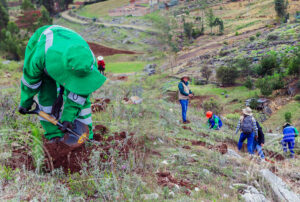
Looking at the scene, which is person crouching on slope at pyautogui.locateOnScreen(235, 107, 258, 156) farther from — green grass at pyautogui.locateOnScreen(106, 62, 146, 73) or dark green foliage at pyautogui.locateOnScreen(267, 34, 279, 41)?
green grass at pyautogui.locateOnScreen(106, 62, 146, 73)

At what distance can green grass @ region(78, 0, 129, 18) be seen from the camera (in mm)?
6656

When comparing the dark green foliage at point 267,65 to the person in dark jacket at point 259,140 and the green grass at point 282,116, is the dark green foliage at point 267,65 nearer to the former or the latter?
the green grass at point 282,116

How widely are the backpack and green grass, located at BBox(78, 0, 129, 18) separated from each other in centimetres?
378

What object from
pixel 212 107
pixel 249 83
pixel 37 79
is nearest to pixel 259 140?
pixel 37 79

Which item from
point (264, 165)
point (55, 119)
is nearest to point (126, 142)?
point (55, 119)

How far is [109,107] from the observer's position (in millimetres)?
6098

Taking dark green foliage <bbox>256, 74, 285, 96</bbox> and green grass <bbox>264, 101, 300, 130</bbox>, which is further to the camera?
dark green foliage <bbox>256, 74, 285, 96</bbox>

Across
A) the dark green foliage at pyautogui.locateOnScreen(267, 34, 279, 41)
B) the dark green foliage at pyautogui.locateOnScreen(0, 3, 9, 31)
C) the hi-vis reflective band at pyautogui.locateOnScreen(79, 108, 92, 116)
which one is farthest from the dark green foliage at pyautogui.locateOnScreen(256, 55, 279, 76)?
the dark green foliage at pyautogui.locateOnScreen(0, 3, 9, 31)

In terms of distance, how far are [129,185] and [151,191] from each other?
270 mm

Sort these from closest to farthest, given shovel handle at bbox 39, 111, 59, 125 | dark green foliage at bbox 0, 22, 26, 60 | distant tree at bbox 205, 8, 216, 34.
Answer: shovel handle at bbox 39, 111, 59, 125 → distant tree at bbox 205, 8, 216, 34 → dark green foliage at bbox 0, 22, 26, 60

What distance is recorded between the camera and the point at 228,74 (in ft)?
52.9

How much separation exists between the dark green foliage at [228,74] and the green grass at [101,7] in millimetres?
8219

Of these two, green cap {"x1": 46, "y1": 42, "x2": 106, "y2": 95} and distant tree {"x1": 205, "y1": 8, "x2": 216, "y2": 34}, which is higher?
distant tree {"x1": 205, "y1": 8, "x2": 216, "y2": 34}

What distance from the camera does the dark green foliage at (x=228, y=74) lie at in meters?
15.9
